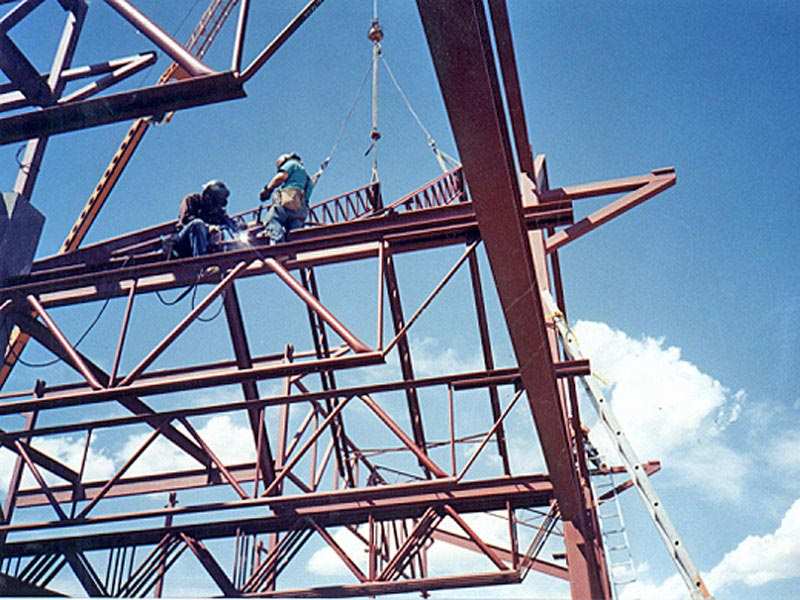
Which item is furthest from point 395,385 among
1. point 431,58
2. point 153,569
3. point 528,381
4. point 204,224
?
point 153,569

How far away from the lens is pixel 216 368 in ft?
43.1

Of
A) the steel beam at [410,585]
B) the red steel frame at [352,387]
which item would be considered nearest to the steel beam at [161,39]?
the red steel frame at [352,387]

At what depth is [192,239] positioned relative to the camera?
10766mm

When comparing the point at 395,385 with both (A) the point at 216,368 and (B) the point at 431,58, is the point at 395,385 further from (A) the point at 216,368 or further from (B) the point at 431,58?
(B) the point at 431,58

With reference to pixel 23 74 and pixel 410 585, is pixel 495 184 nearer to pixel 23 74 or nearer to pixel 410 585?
pixel 23 74

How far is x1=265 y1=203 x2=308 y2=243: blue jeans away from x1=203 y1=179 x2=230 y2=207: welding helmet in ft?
4.38

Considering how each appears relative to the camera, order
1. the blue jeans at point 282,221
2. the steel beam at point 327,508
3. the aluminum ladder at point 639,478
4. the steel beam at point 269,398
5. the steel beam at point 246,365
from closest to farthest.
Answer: the aluminum ladder at point 639,478 < the steel beam at point 269,398 < the blue jeans at point 282,221 < the steel beam at point 246,365 < the steel beam at point 327,508

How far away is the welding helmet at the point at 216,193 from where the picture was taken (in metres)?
11.8

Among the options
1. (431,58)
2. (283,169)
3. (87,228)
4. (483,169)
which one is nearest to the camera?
(431,58)

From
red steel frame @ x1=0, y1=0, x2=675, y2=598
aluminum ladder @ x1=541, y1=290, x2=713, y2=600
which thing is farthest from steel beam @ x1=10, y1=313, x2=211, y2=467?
aluminum ladder @ x1=541, y1=290, x2=713, y2=600

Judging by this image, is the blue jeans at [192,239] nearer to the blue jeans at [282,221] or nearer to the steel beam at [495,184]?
the blue jeans at [282,221]

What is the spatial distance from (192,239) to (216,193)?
1.35 metres

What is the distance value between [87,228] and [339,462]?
732 cm

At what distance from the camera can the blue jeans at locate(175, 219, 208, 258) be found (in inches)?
422
